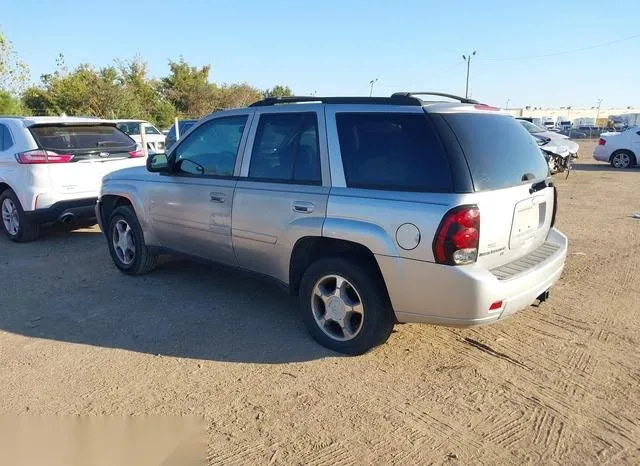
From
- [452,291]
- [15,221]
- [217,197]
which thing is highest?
[217,197]

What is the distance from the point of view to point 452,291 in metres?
3.20

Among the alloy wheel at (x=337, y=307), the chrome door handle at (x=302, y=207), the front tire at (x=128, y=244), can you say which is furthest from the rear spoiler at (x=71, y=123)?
the alloy wheel at (x=337, y=307)

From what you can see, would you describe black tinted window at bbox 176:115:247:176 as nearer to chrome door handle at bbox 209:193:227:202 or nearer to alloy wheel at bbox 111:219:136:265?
chrome door handle at bbox 209:193:227:202

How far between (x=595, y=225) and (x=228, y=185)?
6.49m

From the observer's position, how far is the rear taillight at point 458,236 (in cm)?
311

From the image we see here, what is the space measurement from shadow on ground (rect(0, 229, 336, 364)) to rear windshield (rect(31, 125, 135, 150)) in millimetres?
1799

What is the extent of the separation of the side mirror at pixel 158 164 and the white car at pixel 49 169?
2.67m

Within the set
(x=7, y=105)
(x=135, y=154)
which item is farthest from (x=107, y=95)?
(x=135, y=154)

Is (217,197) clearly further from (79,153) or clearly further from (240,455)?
(79,153)

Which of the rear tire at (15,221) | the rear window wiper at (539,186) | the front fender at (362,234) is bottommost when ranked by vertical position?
the rear tire at (15,221)

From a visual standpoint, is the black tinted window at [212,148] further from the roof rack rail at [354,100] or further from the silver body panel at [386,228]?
the roof rack rail at [354,100]

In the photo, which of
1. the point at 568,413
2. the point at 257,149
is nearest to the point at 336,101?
the point at 257,149

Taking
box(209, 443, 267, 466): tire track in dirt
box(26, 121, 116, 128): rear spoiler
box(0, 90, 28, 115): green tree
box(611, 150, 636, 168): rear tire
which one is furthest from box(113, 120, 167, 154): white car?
box(611, 150, 636, 168): rear tire

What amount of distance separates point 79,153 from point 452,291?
6109mm
